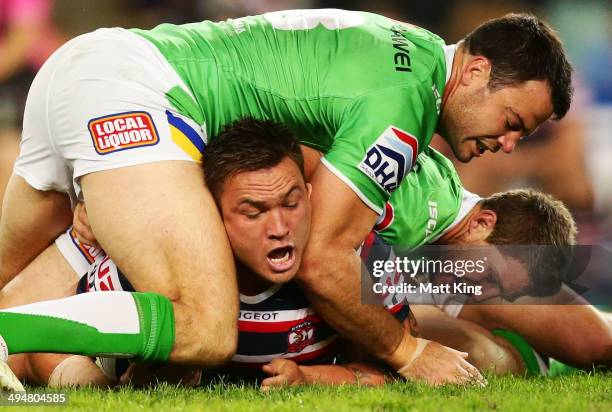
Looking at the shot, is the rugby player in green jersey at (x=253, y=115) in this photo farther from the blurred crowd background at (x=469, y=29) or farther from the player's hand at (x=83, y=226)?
the blurred crowd background at (x=469, y=29)

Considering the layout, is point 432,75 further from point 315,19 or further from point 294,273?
point 294,273

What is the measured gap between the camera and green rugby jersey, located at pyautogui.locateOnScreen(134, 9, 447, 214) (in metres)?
4.41

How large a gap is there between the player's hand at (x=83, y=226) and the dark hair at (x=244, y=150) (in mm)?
647

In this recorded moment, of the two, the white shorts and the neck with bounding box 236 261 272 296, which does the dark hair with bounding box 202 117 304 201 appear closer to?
the white shorts

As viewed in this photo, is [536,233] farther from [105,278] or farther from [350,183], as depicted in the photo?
[105,278]

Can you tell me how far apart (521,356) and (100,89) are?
7.95 feet

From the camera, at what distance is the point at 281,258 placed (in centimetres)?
427

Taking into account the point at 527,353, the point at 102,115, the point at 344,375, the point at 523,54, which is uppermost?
the point at 523,54

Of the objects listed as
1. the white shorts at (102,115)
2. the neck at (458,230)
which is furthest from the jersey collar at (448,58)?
the white shorts at (102,115)

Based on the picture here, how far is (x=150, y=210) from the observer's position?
13.6ft

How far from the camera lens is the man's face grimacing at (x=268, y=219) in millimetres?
4250

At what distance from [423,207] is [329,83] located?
113cm

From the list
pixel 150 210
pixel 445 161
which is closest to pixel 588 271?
pixel 445 161

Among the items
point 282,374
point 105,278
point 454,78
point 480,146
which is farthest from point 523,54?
point 105,278
